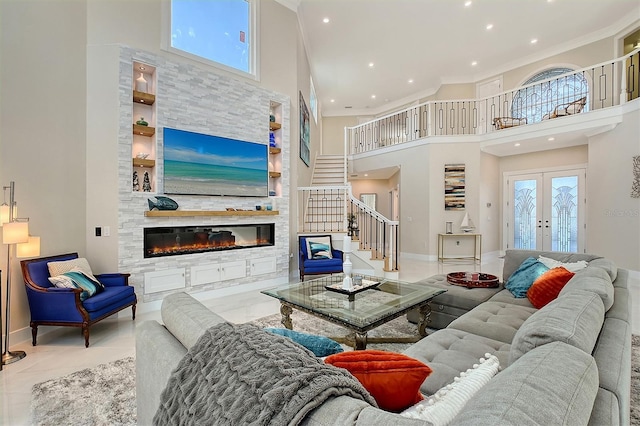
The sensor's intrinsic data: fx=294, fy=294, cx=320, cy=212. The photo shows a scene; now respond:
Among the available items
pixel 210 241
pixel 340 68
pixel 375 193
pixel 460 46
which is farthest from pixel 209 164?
pixel 375 193

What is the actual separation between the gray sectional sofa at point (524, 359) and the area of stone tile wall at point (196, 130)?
9.05ft

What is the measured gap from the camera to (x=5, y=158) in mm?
2887

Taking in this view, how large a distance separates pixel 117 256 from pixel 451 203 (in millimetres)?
7289

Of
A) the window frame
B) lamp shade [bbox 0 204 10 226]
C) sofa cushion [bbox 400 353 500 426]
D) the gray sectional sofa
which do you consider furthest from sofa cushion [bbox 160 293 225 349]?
the window frame

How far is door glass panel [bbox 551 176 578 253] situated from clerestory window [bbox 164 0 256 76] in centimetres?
778

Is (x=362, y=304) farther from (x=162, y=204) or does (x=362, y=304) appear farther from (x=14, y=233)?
(x=14, y=233)

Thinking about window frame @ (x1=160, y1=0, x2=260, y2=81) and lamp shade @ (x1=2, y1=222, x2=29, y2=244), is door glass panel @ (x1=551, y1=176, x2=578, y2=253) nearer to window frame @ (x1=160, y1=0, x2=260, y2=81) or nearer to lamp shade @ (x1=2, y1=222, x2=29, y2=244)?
window frame @ (x1=160, y1=0, x2=260, y2=81)

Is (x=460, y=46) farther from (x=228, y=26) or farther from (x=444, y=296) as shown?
(x=444, y=296)

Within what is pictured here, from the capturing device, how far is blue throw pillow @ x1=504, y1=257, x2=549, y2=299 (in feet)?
9.41

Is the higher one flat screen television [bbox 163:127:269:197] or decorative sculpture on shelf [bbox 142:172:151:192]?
flat screen television [bbox 163:127:269:197]

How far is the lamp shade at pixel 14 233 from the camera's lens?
2.58 metres

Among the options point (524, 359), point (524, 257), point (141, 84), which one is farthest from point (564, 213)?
point (141, 84)

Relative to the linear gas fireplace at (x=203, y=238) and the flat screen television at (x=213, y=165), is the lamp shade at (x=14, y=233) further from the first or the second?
the flat screen television at (x=213, y=165)

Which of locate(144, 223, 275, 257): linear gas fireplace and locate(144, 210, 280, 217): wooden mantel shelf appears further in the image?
locate(144, 223, 275, 257): linear gas fireplace
